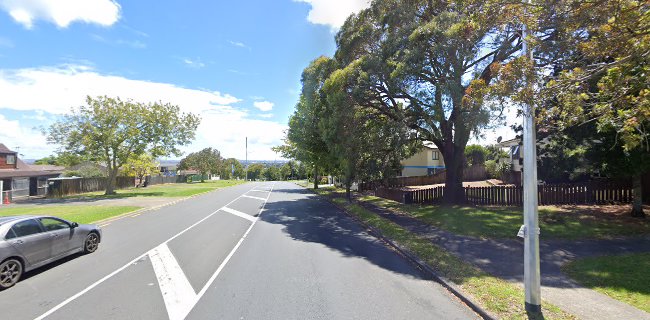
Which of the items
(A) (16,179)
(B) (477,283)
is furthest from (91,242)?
(A) (16,179)

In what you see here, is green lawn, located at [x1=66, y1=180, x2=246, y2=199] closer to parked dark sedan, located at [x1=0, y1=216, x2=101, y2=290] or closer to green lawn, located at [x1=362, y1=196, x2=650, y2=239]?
parked dark sedan, located at [x1=0, y1=216, x2=101, y2=290]

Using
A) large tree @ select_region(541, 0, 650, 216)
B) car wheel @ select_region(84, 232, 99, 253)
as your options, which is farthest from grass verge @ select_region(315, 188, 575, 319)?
car wheel @ select_region(84, 232, 99, 253)

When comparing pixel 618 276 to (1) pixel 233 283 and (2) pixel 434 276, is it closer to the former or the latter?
(2) pixel 434 276

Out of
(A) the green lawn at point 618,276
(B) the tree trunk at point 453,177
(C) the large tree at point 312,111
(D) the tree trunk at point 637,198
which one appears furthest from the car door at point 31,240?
(D) the tree trunk at point 637,198

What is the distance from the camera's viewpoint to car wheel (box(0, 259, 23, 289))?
7598 millimetres

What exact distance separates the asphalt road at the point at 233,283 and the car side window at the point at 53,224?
96 cm

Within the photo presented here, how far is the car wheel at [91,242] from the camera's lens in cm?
1066

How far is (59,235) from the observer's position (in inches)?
374

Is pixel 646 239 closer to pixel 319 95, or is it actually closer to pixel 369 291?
pixel 369 291

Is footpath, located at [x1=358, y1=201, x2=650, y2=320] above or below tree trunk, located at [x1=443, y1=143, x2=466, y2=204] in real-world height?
below

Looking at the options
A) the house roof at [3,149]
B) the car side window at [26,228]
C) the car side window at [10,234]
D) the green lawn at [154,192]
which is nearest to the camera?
the car side window at [10,234]

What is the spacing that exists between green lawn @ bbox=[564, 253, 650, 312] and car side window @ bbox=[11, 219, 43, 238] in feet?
39.6

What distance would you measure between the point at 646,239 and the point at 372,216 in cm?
986

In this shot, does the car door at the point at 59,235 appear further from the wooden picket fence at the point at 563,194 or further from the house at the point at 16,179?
the house at the point at 16,179
